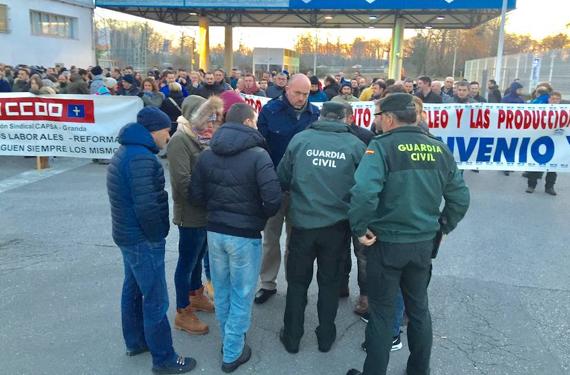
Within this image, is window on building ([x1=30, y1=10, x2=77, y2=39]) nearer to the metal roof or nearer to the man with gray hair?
the metal roof

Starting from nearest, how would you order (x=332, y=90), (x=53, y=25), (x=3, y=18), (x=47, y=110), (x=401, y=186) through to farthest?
(x=401, y=186), (x=47, y=110), (x=332, y=90), (x=3, y=18), (x=53, y=25)

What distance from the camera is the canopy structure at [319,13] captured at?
17.4m

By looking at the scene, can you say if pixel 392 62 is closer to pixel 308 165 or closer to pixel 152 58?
pixel 308 165

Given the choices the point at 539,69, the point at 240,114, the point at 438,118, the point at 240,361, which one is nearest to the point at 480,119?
the point at 438,118

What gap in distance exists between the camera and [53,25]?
25.8 m

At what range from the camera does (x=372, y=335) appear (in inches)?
118

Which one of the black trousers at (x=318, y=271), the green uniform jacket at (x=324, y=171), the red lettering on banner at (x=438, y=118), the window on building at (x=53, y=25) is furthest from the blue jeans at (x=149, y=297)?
the window on building at (x=53, y=25)

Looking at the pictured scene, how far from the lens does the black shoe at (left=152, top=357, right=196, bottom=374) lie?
3.25 meters

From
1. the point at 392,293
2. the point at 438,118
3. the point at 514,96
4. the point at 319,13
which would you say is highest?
the point at 319,13

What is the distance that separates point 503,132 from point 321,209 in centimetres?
634

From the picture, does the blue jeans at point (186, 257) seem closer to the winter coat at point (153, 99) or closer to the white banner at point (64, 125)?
the white banner at point (64, 125)

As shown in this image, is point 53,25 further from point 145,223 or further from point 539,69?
point 145,223

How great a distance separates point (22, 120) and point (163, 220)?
7647 millimetres

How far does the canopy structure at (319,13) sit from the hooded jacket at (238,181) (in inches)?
627
